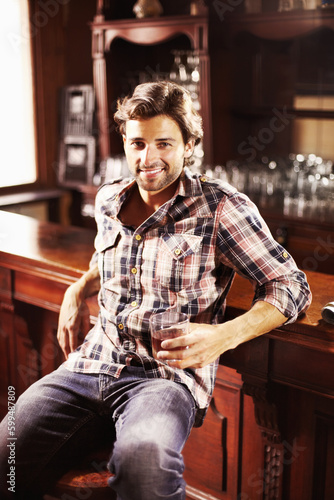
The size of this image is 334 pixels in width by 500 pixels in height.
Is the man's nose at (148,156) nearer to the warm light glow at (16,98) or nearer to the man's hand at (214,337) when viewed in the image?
the man's hand at (214,337)

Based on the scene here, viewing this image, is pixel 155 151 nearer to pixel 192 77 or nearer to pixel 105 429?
pixel 105 429

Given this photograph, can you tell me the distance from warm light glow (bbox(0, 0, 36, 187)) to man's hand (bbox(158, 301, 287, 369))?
3.47 meters

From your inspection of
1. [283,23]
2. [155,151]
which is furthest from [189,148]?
[283,23]

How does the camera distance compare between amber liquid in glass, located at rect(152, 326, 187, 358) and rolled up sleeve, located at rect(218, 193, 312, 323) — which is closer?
amber liquid in glass, located at rect(152, 326, 187, 358)

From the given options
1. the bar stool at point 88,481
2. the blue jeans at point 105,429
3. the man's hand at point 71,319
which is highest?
the man's hand at point 71,319

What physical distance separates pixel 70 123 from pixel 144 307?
3.25m

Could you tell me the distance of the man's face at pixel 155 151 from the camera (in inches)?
62.6

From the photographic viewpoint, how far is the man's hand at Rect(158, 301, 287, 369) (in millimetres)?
1326

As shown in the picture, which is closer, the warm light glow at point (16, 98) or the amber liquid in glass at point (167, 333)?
the amber liquid in glass at point (167, 333)

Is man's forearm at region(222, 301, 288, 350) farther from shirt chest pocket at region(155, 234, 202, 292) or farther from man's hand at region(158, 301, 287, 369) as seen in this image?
shirt chest pocket at region(155, 234, 202, 292)

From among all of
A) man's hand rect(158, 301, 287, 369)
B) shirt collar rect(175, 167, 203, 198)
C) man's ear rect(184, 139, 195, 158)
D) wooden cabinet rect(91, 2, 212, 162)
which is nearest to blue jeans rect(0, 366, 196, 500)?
man's hand rect(158, 301, 287, 369)

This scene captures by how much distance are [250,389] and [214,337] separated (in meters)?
0.32

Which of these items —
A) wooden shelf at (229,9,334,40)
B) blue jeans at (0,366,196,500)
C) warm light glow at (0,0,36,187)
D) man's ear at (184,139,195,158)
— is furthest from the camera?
warm light glow at (0,0,36,187)

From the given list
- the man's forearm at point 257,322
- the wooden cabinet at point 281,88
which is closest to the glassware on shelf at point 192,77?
the wooden cabinet at point 281,88
